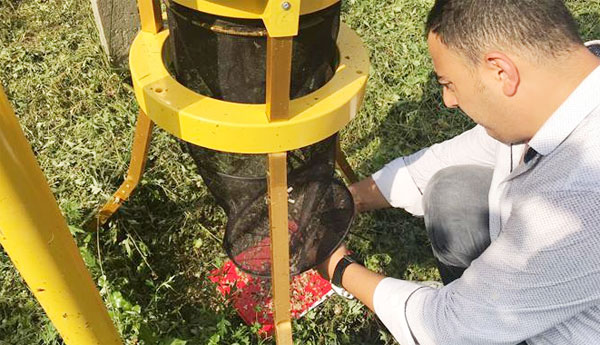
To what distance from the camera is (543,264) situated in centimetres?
115

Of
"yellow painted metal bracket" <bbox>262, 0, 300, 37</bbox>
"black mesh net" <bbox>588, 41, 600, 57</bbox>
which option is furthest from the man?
"yellow painted metal bracket" <bbox>262, 0, 300, 37</bbox>

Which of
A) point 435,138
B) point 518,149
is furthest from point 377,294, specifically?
point 435,138

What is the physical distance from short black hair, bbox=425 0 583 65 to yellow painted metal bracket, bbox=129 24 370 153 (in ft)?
0.89

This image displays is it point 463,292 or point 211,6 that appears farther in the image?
point 463,292

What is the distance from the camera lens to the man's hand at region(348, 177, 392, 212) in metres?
2.05

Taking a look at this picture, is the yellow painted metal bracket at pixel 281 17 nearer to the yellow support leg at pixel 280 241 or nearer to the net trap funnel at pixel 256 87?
the net trap funnel at pixel 256 87

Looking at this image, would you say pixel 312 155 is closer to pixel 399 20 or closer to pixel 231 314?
pixel 231 314

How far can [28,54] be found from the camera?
2979 millimetres

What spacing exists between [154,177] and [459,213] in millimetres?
1287

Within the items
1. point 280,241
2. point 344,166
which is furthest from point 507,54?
point 344,166

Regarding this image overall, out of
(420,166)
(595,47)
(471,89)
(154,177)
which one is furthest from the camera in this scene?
(154,177)

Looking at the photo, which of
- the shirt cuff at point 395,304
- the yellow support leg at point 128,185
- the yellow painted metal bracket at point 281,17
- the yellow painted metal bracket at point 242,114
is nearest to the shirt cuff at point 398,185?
the shirt cuff at point 395,304

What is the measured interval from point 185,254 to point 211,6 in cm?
126

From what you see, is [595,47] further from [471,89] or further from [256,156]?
[256,156]
